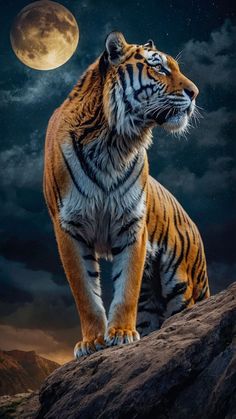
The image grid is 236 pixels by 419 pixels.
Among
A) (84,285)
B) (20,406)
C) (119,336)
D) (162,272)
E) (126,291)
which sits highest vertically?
(162,272)

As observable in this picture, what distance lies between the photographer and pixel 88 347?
5062mm

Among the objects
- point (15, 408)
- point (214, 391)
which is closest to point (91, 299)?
point (15, 408)

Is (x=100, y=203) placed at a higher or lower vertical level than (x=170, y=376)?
higher

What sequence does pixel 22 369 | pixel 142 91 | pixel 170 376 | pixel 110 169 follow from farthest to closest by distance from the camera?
1. pixel 22 369
2. pixel 142 91
3. pixel 110 169
4. pixel 170 376

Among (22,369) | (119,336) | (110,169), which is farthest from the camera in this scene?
(22,369)

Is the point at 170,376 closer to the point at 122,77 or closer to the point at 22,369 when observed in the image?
the point at 122,77

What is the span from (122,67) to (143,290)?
235 centimetres

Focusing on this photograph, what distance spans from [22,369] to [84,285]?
3965cm

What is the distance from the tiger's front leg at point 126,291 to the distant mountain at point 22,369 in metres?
31.1

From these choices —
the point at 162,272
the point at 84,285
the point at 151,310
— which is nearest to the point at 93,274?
the point at 84,285

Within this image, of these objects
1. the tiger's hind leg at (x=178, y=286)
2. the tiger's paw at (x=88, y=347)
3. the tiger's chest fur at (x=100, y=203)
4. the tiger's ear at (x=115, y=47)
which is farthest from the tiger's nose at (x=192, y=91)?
the tiger's paw at (x=88, y=347)

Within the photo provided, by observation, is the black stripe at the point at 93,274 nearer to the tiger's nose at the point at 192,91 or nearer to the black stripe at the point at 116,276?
the black stripe at the point at 116,276

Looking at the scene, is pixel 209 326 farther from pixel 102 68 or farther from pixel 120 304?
pixel 102 68

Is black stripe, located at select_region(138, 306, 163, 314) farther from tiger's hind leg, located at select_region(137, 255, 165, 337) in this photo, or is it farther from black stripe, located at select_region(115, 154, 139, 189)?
black stripe, located at select_region(115, 154, 139, 189)
